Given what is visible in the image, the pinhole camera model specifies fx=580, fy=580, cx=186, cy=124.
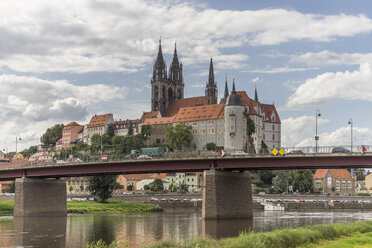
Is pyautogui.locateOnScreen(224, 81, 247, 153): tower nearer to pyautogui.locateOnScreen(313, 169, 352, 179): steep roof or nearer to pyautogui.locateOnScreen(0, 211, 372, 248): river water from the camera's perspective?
pyautogui.locateOnScreen(313, 169, 352, 179): steep roof

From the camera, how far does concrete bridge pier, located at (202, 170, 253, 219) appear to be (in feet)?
260

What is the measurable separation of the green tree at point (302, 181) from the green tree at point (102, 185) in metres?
74.2

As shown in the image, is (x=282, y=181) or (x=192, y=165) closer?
(x=192, y=165)

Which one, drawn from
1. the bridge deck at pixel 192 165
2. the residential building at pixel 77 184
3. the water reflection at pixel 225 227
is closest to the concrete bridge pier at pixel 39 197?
the bridge deck at pixel 192 165

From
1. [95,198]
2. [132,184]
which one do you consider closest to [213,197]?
[95,198]

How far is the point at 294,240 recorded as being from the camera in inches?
1743

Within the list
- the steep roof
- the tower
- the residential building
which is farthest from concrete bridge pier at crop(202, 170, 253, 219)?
the steep roof

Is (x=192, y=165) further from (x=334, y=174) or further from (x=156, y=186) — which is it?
(x=334, y=174)

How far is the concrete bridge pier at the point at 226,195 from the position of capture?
260 ft

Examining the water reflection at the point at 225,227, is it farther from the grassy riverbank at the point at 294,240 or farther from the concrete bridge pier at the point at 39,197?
the concrete bridge pier at the point at 39,197

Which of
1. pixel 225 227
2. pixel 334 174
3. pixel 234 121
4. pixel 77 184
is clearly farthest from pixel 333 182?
pixel 225 227

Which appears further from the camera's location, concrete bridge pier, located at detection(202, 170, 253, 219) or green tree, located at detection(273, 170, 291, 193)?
green tree, located at detection(273, 170, 291, 193)

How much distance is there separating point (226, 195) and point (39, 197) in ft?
106

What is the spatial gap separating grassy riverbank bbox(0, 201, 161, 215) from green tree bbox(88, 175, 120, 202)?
2.08 meters
